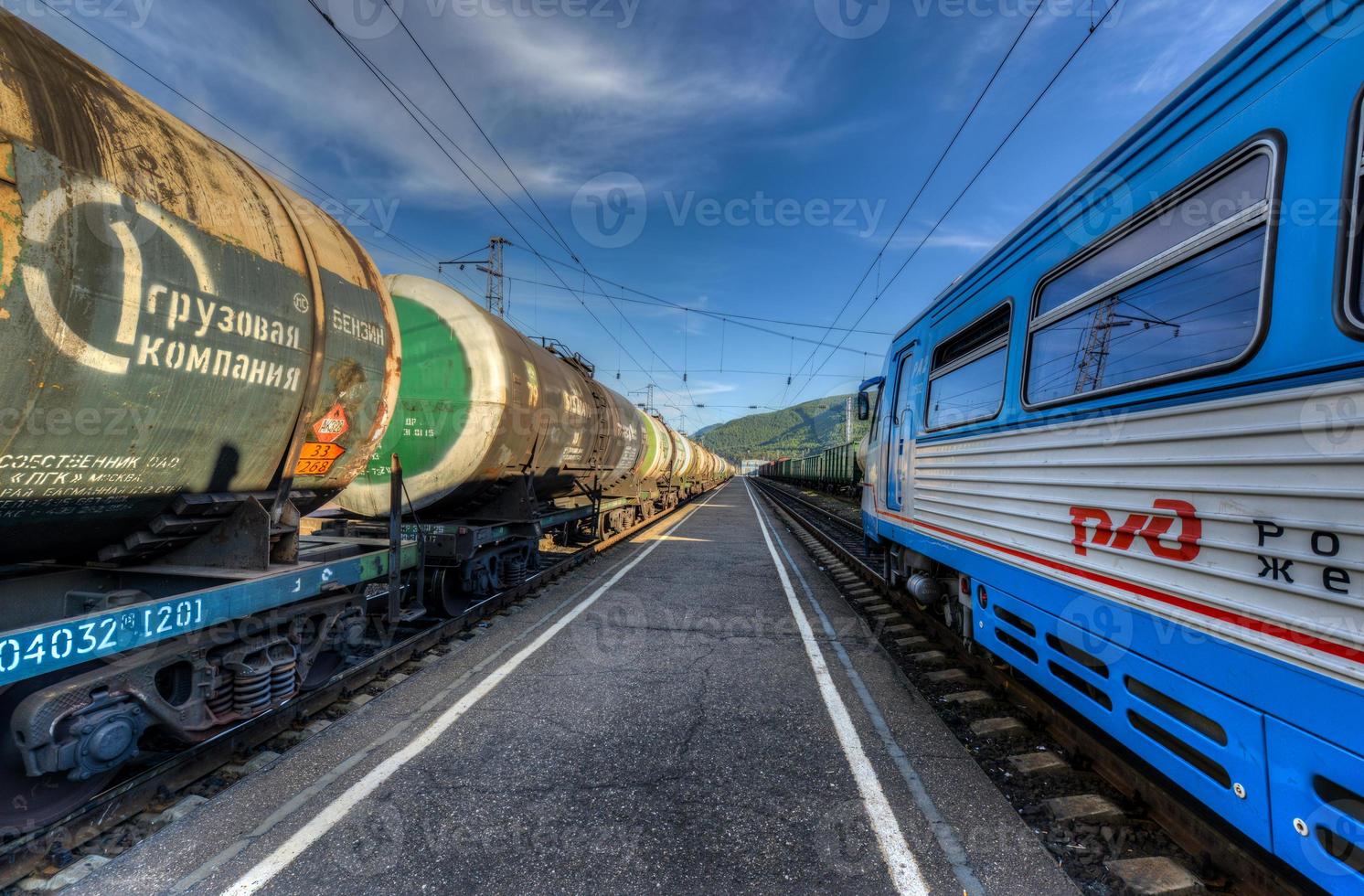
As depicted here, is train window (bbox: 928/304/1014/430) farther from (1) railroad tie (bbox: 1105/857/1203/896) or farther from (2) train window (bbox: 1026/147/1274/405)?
(1) railroad tie (bbox: 1105/857/1203/896)

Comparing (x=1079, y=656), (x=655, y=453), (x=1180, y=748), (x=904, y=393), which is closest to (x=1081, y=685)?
(x=1079, y=656)

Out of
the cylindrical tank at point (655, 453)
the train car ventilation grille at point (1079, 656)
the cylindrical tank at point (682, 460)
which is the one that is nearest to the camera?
the train car ventilation grille at point (1079, 656)

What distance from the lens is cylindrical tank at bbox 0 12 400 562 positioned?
232 cm

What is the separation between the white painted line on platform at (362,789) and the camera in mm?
2566

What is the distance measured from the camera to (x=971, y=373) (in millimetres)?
4809

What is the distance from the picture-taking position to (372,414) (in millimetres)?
4434

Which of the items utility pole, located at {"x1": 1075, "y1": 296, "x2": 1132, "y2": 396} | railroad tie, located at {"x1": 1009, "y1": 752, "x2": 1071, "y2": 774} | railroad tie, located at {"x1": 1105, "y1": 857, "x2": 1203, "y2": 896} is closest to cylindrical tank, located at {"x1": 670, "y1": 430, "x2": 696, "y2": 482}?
railroad tie, located at {"x1": 1009, "y1": 752, "x2": 1071, "y2": 774}

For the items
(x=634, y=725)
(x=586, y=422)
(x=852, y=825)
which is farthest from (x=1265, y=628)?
(x=586, y=422)

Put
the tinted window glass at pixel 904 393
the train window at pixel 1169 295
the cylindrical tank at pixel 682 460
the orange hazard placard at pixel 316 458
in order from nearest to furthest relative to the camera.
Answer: the train window at pixel 1169 295 → the orange hazard placard at pixel 316 458 → the tinted window glass at pixel 904 393 → the cylindrical tank at pixel 682 460

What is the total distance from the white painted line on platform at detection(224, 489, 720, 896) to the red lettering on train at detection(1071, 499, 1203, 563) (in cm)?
412

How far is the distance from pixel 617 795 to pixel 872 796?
4.72ft

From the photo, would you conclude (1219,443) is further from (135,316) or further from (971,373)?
(135,316)

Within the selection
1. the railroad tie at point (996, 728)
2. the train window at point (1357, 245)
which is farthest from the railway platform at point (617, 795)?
the train window at point (1357, 245)

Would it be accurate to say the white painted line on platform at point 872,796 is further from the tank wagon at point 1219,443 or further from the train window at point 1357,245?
the train window at point 1357,245
